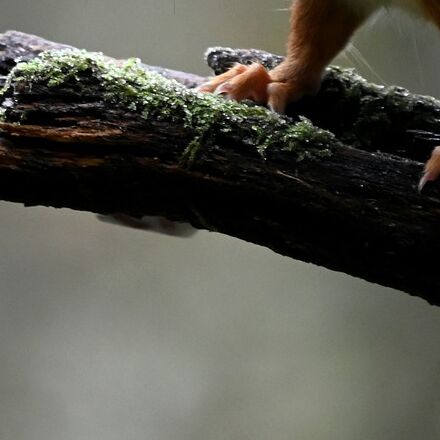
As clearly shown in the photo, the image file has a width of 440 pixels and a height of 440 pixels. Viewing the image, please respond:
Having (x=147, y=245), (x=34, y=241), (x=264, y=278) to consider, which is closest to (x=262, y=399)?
(x=264, y=278)

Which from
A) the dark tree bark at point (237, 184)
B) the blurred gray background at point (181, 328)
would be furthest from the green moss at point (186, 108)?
the blurred gray background at point (181, 328)

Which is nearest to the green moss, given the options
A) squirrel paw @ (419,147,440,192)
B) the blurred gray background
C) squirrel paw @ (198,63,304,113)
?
squirrel paw @ (419,147,440,192)

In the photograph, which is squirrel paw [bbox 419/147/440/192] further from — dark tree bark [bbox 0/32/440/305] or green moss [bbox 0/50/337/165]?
green moss [bbox 0/50/337/165]

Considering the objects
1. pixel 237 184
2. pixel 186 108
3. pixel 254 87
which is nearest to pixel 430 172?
pixel 237 184

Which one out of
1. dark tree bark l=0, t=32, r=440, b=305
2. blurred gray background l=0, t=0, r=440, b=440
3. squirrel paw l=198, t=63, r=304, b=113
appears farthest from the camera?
blurred gray background l=0, t=0, r=440, b=440

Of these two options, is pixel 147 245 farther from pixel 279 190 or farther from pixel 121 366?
pixel 279 190

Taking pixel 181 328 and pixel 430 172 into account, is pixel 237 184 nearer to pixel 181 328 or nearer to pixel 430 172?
pixel 430 172

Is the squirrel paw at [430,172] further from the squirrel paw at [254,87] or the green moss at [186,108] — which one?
the squirrel paw at [254,87]
